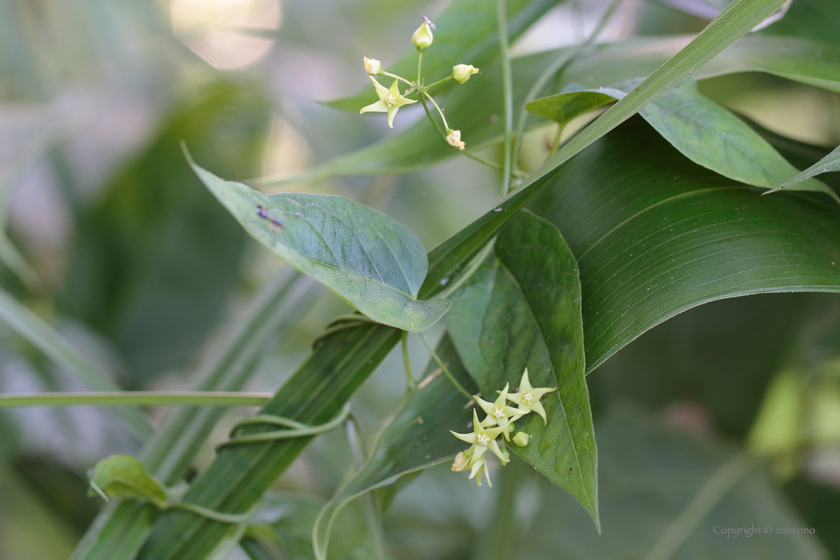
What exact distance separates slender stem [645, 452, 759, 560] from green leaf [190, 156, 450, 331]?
431 mm

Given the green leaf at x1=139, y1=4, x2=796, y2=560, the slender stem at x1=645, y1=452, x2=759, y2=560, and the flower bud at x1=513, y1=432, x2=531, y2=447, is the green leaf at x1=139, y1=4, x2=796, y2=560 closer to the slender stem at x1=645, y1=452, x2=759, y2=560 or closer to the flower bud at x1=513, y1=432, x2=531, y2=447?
the flower bud at x1=513, y1=432, x2=531, y2=447

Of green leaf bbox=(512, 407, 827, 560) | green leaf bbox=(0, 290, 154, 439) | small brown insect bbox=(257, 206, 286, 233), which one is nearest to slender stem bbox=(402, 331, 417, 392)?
small brown insect bbox=(257, 206, 286, 233)

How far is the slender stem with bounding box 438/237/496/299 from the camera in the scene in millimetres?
223

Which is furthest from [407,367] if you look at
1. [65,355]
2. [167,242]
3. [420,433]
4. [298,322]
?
[167,242]

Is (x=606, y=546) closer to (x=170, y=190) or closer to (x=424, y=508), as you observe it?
(x=424, y=508)

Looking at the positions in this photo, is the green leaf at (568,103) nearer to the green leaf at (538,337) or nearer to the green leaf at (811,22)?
the green leaf at (538,337)

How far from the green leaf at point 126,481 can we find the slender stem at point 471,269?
160mm

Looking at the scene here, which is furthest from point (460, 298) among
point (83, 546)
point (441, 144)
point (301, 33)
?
point (301, 33)

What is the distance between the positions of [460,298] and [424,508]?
525mm

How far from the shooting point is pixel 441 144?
331 mm

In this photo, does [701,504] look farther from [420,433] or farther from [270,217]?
[270,217]

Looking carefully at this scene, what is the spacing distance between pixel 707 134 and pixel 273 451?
24 cm

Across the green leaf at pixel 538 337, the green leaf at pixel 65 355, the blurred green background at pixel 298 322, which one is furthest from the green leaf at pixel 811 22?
the green leaf at pixel 65 355

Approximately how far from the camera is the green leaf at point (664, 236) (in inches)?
7.7
